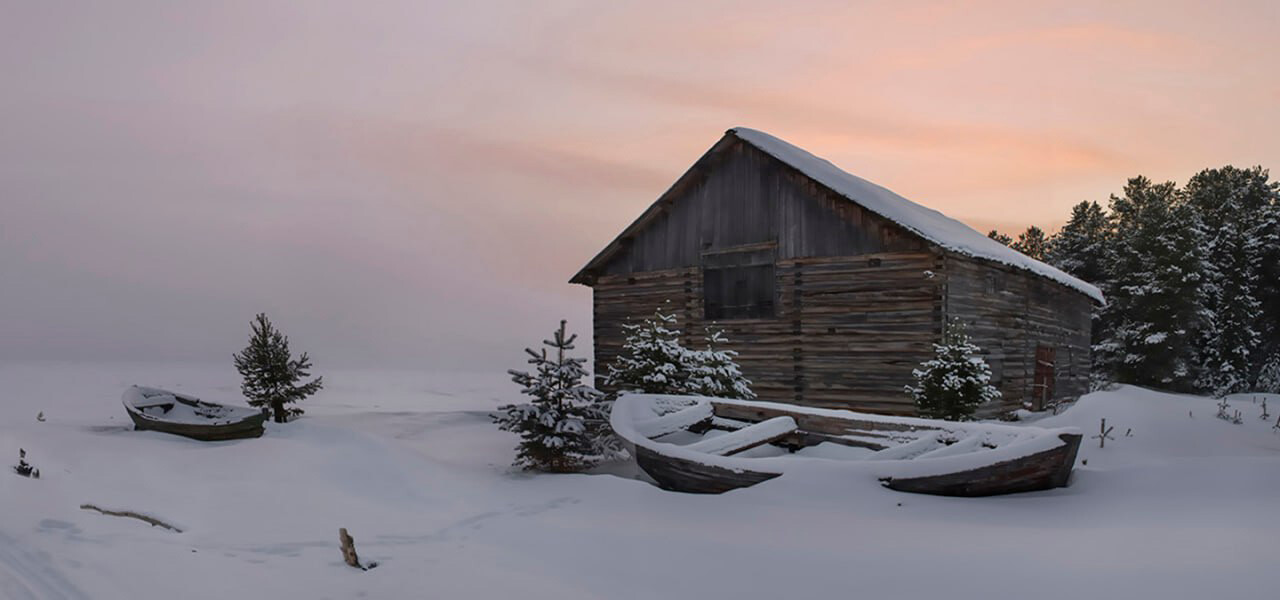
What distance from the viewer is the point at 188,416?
14.7 metres

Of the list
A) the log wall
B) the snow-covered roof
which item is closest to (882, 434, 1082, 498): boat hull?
the snow-covered roof

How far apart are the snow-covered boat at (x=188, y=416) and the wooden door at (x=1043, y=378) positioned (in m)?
18.8

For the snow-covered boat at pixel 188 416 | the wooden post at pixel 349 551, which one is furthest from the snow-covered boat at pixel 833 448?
the snow-covered boat at pixel 188 416

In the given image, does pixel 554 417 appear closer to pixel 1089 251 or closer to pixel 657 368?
pixel 657 368

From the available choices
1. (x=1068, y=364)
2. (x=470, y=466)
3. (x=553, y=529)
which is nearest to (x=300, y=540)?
(x=553, y=529)

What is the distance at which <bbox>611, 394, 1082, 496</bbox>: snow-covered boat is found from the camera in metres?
6.56

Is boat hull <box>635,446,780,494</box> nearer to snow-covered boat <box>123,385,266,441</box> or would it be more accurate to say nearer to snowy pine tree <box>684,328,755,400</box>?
snowy pine tree <box>684,328,755,400</box>

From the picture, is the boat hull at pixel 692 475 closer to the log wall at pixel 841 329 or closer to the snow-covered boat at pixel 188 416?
the log wall at pixel 841 329

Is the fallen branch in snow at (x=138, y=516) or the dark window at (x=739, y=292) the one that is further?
the dark window at (x=739, y=292)

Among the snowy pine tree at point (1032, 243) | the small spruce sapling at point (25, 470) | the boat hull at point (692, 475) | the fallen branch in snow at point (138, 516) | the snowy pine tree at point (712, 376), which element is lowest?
the fallen branch in snow at point (138, 516)

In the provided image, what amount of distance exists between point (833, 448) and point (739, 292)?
821 cm

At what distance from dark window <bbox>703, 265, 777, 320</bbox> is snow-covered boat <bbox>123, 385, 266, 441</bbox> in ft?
→ 32.8

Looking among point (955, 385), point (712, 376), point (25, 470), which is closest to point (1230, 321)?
point (955, 385)

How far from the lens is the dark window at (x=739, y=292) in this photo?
53.4 feet
